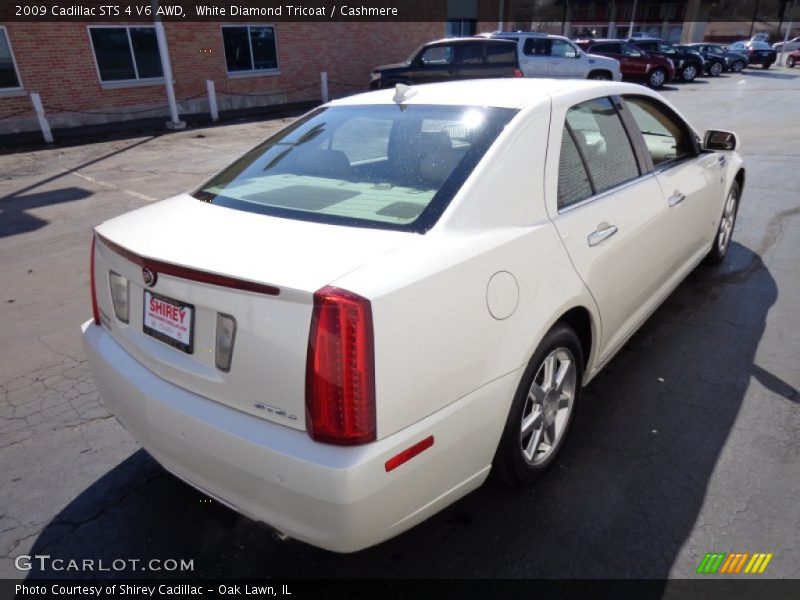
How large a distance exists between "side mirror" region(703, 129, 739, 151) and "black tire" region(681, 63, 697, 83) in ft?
82.1

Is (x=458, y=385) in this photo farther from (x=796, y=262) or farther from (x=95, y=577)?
(x=796, y=262)

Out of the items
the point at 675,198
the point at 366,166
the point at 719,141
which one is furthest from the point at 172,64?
the point at 675,198

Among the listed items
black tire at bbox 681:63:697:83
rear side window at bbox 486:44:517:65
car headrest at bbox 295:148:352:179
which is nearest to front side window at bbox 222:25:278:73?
rear side window at bbox 486:44:517:65

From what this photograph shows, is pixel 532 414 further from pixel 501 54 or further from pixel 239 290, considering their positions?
pixel 501 54

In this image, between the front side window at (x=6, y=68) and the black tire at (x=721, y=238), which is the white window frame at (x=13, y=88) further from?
the black tire at (x=721, y=238)

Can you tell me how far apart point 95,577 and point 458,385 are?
1596mm

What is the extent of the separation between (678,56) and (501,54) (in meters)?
15.0

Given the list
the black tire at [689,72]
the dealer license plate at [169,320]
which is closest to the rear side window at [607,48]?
the black tire at [689,72]

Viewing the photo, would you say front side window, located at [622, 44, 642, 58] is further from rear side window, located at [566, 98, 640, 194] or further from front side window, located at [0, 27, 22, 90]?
rear side window, located at [566, 98, 640, 194]

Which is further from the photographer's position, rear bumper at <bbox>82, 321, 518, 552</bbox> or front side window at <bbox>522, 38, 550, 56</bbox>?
front side window at <bbox>522, 38, 550, 56</bbox>

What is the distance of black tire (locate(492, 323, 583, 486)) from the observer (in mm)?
2201

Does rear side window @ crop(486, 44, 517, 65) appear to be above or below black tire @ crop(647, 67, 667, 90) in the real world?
above

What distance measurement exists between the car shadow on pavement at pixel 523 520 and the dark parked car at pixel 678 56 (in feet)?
82.5

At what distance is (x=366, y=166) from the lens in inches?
99.6
